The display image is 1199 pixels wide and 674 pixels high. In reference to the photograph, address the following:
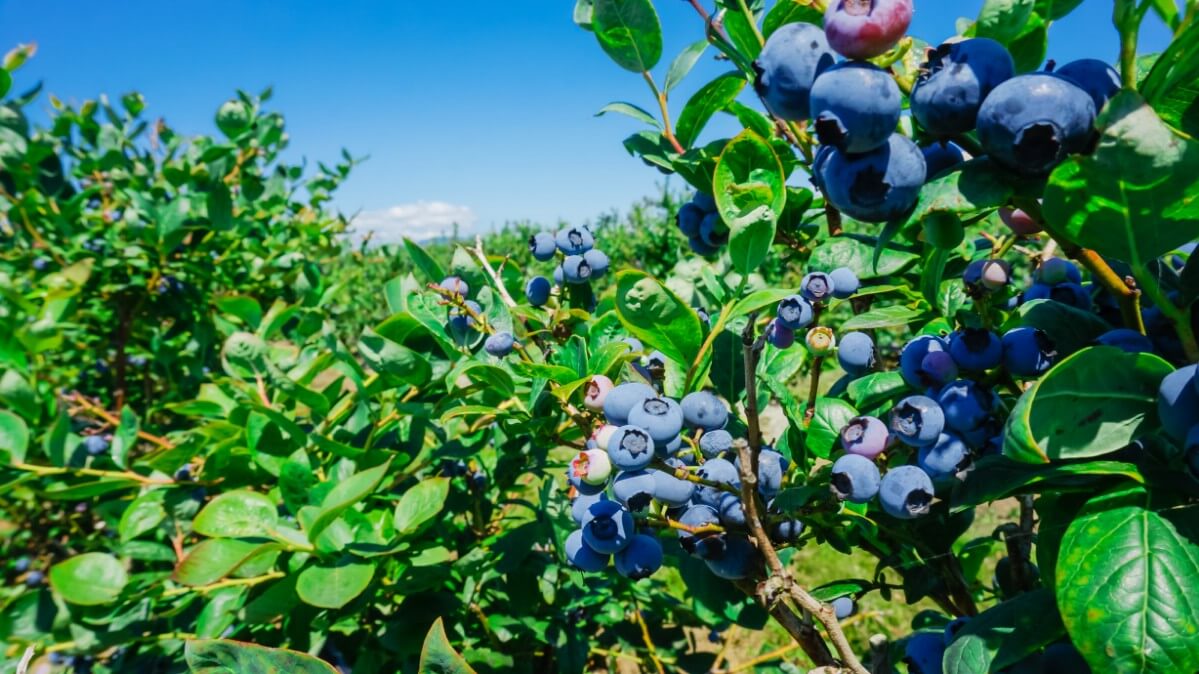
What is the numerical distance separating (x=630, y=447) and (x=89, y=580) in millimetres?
1332

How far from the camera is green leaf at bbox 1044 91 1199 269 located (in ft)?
1.44

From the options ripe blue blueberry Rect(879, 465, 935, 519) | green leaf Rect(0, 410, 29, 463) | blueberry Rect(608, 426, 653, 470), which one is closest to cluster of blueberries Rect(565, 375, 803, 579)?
blueberry Rect(608, 426, 653, 470)

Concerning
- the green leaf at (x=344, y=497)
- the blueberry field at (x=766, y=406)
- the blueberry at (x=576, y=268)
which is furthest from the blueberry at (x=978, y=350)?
the green leaf at (x=344, y=497)

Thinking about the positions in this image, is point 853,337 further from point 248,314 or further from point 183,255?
point 183,255

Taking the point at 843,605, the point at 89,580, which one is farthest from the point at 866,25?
the point at 89,580

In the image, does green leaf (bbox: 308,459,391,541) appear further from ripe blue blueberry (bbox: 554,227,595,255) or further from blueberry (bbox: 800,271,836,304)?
blueberry (bbox: 800,271,836,304)

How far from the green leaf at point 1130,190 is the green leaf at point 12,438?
200 cm

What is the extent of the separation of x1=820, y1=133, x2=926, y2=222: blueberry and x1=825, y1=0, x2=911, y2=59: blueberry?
0.07 meters

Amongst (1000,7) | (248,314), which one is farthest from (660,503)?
(248,314)

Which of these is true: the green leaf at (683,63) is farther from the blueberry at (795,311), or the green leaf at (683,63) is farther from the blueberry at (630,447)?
the blueberry at (630,447)

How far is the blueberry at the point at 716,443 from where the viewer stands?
762 millimetres

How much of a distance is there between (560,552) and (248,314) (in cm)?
112

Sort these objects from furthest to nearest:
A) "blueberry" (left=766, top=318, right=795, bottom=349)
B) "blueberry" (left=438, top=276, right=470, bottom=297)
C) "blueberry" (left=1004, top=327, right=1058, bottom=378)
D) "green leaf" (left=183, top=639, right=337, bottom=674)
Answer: "blueberry" (left=438, top=276, right=470, bottom=297), "blueberry" (left=766, top=318, right=795, bottom=349), "blueberry" (left=1004, top=327, right=1058, bottom=378), "green leaf" (left=183, top=639, right=337, bottom=674)

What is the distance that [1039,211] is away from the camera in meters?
0.56
